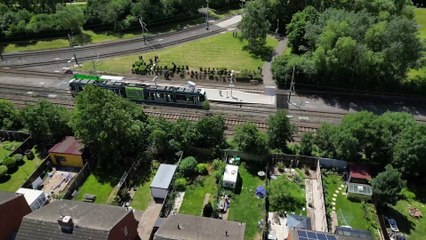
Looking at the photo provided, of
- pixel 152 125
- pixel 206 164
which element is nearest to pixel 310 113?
pixel 206 164

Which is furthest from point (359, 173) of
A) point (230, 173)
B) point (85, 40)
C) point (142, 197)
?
point (85, 40)

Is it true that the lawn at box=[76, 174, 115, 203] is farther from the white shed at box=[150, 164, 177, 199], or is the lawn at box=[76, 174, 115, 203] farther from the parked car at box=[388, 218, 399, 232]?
the parked car at box=[388, 218, 399, 232]

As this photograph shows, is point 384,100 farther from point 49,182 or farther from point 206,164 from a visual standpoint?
point 49,182

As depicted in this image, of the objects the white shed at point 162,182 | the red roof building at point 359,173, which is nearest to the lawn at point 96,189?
the white shed at point 162,182

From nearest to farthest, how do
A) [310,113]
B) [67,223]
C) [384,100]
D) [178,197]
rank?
[67,223] → [178,197] → [310,113] → [384,100]

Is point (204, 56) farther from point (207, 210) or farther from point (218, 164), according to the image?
point (207, 210)

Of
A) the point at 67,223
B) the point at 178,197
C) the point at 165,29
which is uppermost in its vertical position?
the point at 165,29

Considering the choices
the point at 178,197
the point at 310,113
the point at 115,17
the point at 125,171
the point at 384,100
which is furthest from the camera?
the point at 115,17

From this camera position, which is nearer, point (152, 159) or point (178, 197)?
point (178, 197)

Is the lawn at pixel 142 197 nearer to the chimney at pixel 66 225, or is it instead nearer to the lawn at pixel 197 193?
the lawn at pixel 197 193
